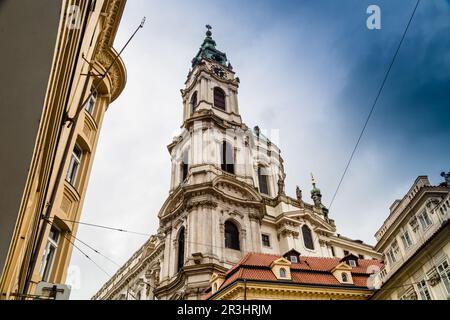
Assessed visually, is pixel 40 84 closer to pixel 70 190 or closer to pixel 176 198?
pixel 70 190

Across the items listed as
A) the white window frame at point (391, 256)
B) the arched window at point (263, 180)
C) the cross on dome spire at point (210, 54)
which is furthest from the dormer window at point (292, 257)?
the cross on dome spire at point (210, 54)

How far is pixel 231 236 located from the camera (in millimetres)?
32562

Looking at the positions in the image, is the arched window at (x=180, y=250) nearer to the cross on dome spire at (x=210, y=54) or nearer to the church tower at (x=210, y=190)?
the church tower at (x=210, y=190)

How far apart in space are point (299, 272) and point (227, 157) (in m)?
16.0

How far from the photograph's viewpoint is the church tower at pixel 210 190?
98.4ft

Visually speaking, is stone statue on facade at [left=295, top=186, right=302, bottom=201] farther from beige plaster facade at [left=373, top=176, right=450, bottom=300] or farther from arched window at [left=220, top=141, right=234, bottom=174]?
beige plaster facade at [left=373, top=176, right=450, bottom=300]

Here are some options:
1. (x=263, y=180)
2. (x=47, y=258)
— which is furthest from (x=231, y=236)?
(x=47, y=258)

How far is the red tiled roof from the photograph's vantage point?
22891mm

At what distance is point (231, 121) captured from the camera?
41094 millimetres

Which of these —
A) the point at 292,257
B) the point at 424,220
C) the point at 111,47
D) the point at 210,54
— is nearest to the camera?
the point at 111,47

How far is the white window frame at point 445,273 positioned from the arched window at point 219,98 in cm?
2963

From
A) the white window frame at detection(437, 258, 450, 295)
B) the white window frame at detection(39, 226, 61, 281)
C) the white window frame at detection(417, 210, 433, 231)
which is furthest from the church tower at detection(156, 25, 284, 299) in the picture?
the white window frame at detection(39, 226, 61, 281)

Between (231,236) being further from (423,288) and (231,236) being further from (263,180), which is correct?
(423,288)

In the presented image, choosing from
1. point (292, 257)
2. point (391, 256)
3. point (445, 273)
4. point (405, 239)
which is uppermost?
point (292, 257)
